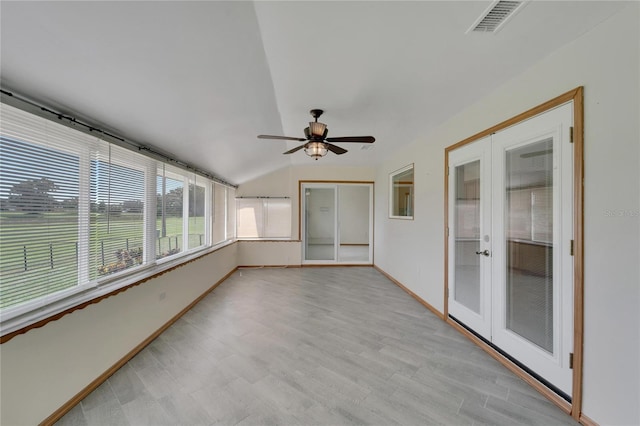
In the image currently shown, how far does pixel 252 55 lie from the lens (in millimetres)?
1805

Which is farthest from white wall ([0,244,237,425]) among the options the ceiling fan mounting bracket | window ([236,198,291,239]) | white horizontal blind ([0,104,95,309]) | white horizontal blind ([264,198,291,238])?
white horizontal blind ([264,198,291,238])

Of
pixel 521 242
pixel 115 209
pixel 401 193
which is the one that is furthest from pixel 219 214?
pixel 521 242

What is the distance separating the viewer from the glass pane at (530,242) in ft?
6.29

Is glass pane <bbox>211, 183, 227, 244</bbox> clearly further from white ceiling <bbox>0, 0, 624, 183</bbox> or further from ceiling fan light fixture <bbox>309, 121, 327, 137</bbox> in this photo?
ceiling fan light fixture <bbox>309, 121, 327, 137</bbox>

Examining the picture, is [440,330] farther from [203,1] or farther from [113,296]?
[203,1]

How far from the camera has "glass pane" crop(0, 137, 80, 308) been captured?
1460mm

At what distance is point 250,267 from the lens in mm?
6012

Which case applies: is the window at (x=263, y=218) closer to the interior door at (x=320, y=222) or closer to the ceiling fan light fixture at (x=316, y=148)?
the interior door at (x=320, y=222)

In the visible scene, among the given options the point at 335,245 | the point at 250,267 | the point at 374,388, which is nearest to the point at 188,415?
the point at 374,388

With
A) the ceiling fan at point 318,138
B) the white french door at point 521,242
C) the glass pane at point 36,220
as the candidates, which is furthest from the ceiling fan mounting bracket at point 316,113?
the glass pane at point 36,220

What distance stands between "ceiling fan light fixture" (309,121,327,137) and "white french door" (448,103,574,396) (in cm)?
167

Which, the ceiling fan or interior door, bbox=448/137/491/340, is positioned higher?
the ceiling fan

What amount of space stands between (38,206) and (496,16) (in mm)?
3139

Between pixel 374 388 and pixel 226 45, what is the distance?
2759 millimetres
